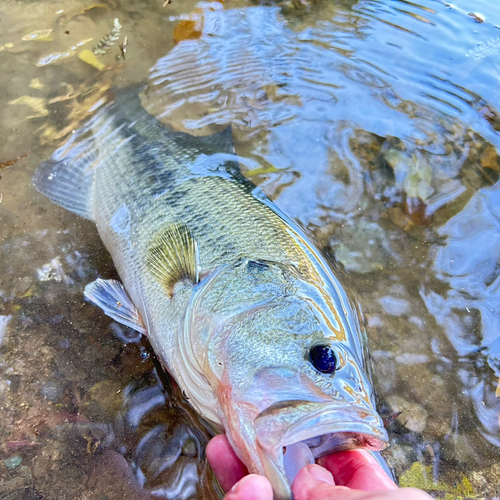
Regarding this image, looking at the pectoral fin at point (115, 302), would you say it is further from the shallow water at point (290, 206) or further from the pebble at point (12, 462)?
the pebble at point (12, 462)

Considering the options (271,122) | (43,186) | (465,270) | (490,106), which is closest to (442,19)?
(490,106)

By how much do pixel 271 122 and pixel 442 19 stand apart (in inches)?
111

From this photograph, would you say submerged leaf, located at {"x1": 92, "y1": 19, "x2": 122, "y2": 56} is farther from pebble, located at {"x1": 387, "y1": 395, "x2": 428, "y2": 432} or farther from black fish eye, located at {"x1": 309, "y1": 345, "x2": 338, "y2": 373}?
pebble, located at {"x1": 387, "y1": 395, "x2": 428, "y2": 432}

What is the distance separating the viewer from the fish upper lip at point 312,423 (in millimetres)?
1486

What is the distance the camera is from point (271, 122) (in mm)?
3768

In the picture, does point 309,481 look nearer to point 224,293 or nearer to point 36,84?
point 224,293

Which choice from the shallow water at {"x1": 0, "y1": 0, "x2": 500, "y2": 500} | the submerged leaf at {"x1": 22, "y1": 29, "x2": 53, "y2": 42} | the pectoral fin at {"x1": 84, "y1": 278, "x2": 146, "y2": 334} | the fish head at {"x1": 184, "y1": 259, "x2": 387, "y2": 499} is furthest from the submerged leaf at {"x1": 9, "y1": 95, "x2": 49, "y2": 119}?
the fish head at {"x1": 184, "y1": 259, "x2": 387, "y2": 499}

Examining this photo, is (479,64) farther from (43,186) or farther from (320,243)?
(43,186)

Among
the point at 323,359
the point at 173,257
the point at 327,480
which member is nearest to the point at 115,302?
the point at 173,257

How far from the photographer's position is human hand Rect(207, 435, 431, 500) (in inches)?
51.0

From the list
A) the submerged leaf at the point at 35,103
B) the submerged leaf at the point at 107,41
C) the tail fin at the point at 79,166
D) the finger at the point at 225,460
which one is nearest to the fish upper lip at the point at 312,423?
the finger at the point at 225,460

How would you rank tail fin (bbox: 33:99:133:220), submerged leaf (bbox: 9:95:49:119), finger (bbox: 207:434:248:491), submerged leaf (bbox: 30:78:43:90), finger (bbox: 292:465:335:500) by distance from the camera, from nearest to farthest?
finger (bbox: 292:465:335:500) → finger (bbox: 207:434:248:491) → tail fin (bbox: 33:99:133:220) → submerged leaf (bbox: 9:95:49:119) → submerged leaf (bbox: 30:78:43:90)

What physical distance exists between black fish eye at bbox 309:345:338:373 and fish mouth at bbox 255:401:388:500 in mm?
176

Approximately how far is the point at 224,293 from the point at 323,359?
67 centimetres
